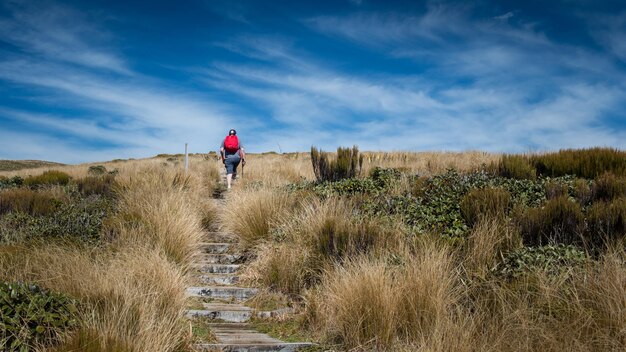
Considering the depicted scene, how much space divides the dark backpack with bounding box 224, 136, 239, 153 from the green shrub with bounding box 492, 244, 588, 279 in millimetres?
11220

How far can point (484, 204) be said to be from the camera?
8.00 meters

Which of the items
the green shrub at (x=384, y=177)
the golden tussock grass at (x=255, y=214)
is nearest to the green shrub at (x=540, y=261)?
the golden tussock grass at (x=255, y=214)

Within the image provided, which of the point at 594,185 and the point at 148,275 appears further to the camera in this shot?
the point at 594,185

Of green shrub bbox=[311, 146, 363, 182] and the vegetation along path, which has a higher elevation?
green shrub bbox=[311, 146, 363, 182]

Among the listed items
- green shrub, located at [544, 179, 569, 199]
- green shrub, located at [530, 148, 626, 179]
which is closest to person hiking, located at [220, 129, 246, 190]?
green shrub, located at [530, 148, 626, 179]

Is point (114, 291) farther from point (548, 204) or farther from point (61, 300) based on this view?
point (548, 204)

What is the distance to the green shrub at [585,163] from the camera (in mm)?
12188

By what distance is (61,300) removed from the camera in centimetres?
461

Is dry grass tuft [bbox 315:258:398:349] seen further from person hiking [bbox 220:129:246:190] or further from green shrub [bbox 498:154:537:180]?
person hiking [bbox 220:129:246:190]

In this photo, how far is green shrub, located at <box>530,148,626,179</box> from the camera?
12.2 meters

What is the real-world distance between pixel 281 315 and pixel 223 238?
164 inches

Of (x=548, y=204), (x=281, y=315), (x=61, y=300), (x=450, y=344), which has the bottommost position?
(x=281, y=315)

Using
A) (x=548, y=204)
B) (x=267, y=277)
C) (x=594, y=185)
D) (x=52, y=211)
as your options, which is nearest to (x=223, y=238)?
(x=267, y=277)

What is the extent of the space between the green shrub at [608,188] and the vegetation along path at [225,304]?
6.22 m
